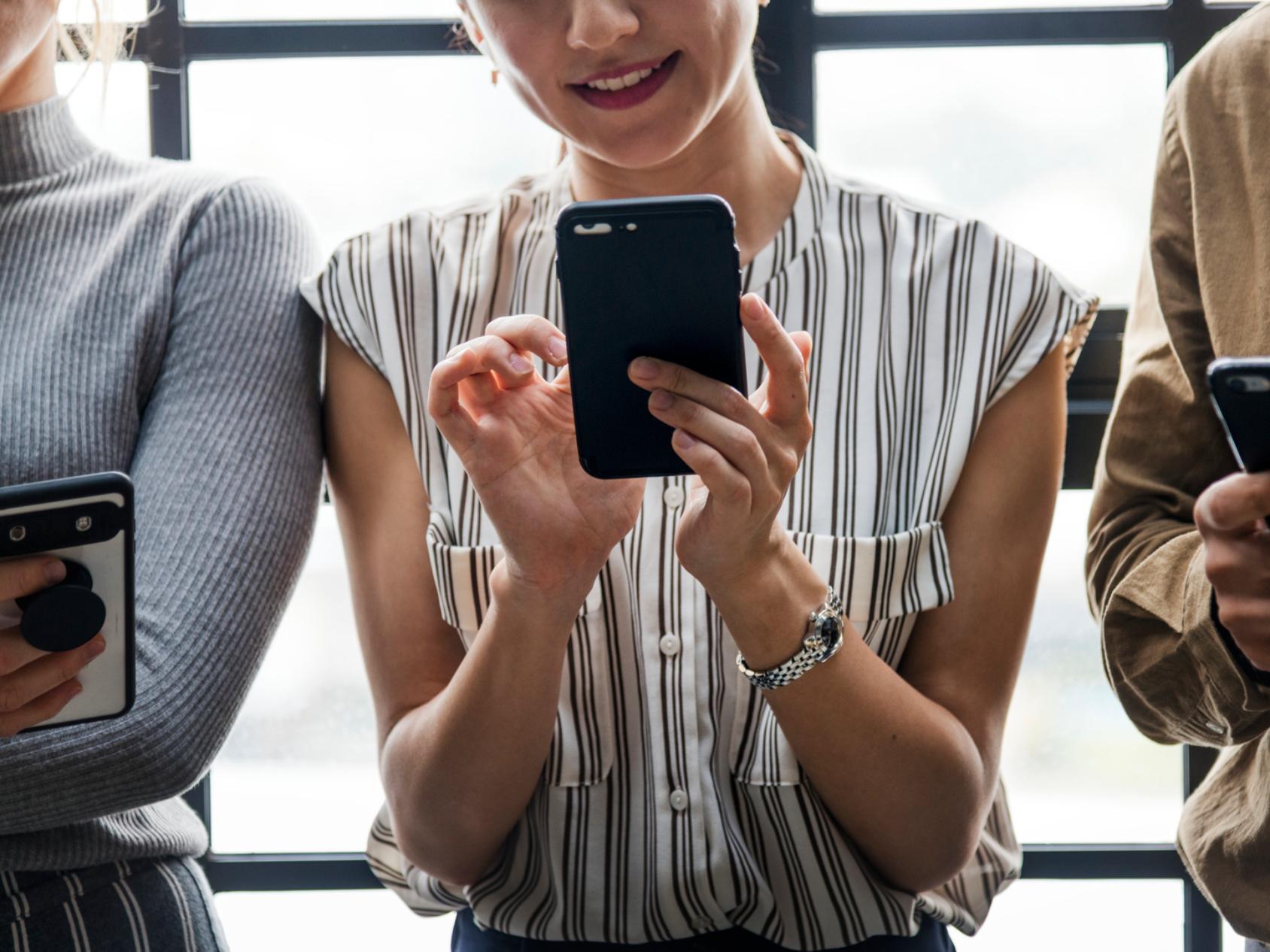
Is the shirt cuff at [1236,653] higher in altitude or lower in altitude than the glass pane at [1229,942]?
higher

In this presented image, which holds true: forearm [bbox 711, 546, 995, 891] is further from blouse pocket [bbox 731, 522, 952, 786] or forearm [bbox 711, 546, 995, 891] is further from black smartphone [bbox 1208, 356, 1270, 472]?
black smartphone [bbox 1208, 356, 1270, 472]

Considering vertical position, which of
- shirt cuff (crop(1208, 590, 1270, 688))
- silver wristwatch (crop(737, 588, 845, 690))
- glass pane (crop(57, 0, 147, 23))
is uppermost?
glass pane (crop(57, 0, 147, 23))

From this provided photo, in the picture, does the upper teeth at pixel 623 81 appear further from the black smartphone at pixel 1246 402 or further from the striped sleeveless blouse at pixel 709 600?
the black smartphone at pixel 1246 402

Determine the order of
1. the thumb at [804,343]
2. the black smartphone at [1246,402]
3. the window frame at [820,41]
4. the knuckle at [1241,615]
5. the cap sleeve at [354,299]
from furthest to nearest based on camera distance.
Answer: the window frame at [820,41] < the cap sleeve at [354,299] < the thumb at [804,343] < the knuckle at [1241,615] < the black smartphone at [1246,402]

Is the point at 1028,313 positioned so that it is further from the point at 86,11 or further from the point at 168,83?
the point at 168,83

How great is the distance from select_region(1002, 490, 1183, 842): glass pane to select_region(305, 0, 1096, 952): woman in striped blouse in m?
0.56

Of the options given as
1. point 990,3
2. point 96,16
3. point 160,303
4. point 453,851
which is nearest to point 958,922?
point 453,851

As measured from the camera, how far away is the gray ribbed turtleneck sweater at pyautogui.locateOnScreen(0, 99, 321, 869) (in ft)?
3.64

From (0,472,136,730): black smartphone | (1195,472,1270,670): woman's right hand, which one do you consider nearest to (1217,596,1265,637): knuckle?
(1195,472,1270,670): woman's right hand

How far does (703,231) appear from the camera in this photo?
0.92m

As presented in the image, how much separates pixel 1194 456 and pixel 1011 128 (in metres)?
0.75

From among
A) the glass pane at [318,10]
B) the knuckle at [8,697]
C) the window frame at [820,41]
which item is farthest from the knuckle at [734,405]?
the glass pane at [318,10]

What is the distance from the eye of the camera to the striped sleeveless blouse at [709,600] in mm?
1220

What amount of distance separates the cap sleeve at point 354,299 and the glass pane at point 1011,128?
72cm
